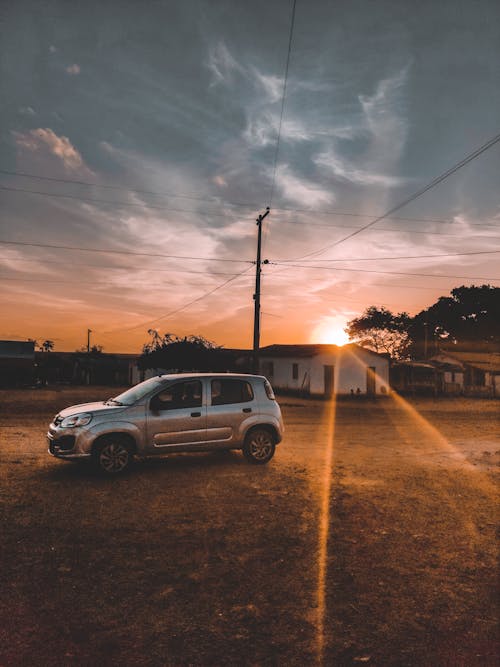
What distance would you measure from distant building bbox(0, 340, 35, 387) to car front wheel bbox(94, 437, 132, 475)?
130ft

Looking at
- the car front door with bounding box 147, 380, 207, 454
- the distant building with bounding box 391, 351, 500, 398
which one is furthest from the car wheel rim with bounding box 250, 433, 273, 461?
the distant building with bounding box 391, 351, 500, 398

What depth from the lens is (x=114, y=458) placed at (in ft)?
30.5

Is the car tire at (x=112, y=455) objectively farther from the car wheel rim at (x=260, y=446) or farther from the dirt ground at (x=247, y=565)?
the car wheel rim at (x=260, y=446)

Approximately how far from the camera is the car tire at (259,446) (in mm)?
10547

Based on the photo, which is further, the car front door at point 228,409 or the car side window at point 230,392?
the car side window at point 230,392

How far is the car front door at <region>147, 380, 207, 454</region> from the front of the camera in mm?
9641

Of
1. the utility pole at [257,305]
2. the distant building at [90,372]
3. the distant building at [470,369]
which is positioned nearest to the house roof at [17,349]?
the distant building at [90,372]

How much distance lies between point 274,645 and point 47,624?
179 cm

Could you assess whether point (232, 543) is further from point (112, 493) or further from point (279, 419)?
point (279, 419)

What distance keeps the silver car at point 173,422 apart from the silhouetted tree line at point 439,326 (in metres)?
70.3

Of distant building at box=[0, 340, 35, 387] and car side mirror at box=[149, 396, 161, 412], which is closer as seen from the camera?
car side mirror at box=[149, 396, 161, 412]

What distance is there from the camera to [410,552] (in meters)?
5.84

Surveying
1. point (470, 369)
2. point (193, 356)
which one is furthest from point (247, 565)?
point (470, 369)

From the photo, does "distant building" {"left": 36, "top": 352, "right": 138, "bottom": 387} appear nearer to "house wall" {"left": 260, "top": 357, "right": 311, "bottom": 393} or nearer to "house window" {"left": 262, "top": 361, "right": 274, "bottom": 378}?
"house window" {"left": 262, "top": 361, "right": 274, "bottom": 378}
